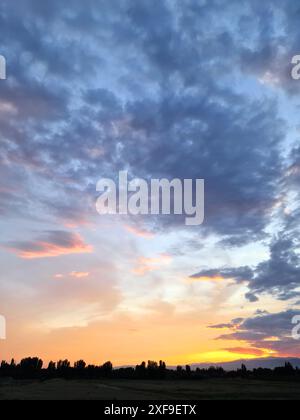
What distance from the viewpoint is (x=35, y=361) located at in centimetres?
11350
